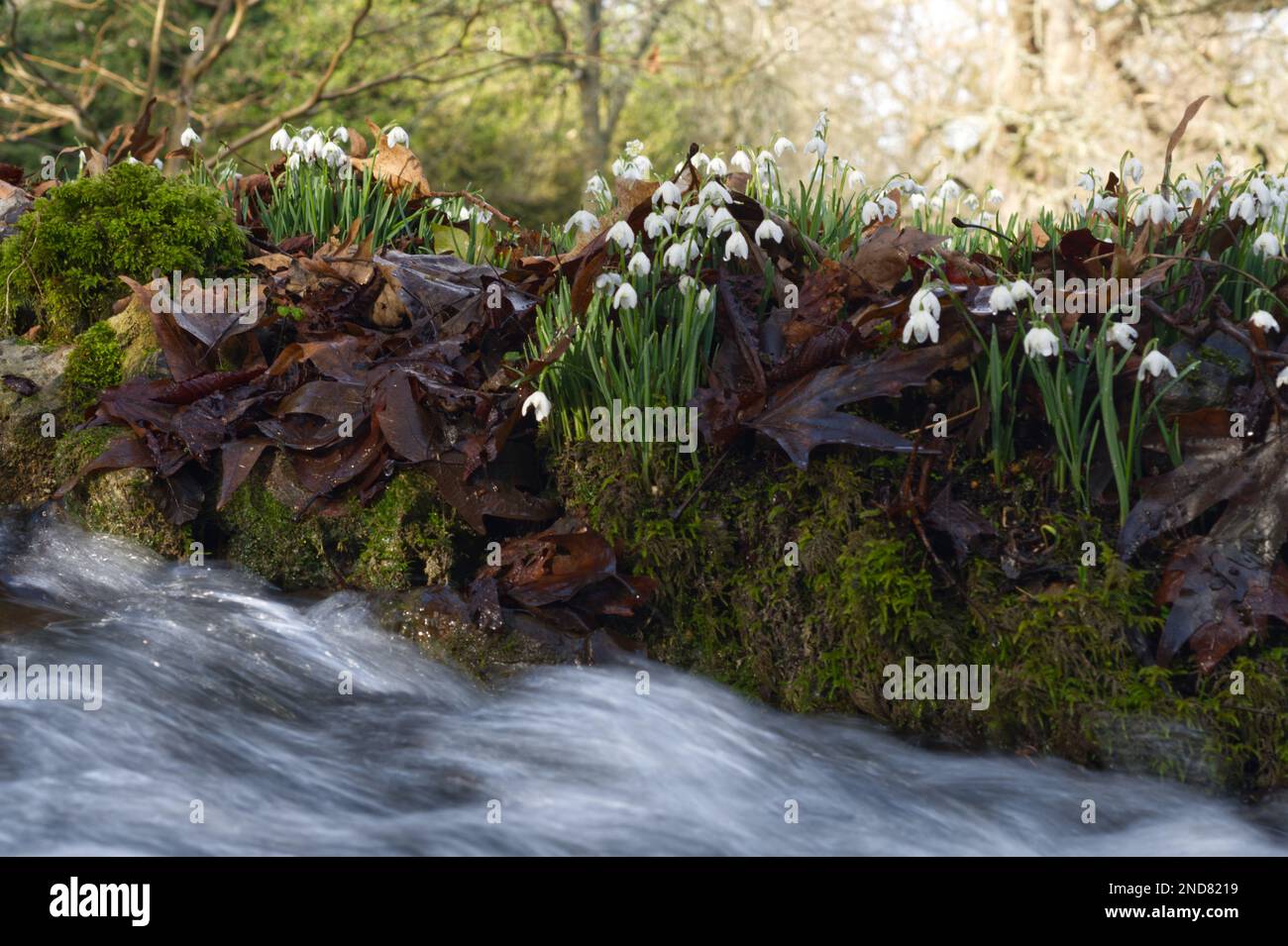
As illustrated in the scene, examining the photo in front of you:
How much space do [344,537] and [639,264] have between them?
121 centimetres

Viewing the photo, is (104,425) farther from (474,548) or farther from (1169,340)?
(1169,340)

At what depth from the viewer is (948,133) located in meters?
13.0

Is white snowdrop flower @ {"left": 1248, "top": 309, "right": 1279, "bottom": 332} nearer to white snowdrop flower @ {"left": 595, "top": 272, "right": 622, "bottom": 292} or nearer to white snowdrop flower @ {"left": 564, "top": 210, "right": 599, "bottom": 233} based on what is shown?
white snowdrop flower @ {"left": 595, "top": 272, "right": 622, "bottom": 292}

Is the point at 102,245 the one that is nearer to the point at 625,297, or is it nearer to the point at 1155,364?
the point at 625,297

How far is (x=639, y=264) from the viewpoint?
3355mm

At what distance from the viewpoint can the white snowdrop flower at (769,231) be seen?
3537 mm

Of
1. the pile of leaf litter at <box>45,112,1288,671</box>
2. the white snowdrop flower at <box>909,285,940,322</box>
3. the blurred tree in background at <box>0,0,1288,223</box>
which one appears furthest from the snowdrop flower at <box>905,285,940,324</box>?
the blurred tree in background at <box>0,0,1288,223</box>

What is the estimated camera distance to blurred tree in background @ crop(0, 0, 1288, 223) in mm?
11641

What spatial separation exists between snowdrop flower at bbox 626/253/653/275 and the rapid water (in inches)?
42.9

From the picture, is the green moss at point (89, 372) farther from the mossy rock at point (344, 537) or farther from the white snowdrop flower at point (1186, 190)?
the white snowdrop flower at point (1186, 190)

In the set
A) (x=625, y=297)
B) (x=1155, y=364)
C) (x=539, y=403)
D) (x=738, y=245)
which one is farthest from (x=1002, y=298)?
(x=539, y=403)

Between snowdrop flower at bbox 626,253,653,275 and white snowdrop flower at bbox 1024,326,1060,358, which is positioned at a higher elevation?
snowdrop flower at bbox 626,253,653,275

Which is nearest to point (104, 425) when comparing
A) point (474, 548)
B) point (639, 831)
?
point (474, 548)

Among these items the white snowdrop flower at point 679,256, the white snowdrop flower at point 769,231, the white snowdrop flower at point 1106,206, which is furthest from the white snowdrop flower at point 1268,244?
the white snowdrop flower at point 679,256
